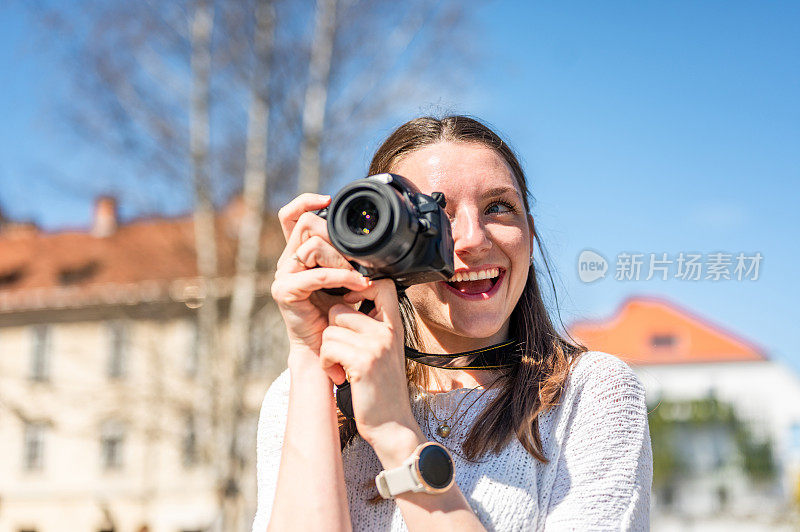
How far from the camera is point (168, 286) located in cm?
1059

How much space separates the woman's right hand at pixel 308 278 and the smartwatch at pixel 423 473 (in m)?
0.26

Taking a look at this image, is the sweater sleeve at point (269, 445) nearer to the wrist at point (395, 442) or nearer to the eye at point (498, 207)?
the wrist at point (395, 442)

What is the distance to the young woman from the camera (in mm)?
1278

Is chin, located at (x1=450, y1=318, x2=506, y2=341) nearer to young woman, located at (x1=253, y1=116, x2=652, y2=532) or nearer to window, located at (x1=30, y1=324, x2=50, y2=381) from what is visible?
young woman, located at (x1=253, y1=116, x2=652, y2=532)

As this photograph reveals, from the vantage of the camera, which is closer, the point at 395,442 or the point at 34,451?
the point at 395,442

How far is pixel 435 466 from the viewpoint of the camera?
124 cm

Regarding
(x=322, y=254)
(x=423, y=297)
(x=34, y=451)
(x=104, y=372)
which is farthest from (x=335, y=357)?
(x=34, y=451)

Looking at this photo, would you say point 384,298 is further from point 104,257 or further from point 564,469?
point 104,257

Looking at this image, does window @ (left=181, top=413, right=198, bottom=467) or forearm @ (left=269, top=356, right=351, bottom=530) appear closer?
forearm @ (left=269, top=356, right=351, bottom=530)

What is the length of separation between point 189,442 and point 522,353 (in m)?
8.89

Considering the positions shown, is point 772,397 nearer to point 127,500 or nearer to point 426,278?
point 127,500

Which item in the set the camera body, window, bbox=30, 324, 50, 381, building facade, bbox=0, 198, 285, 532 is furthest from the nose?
window, bbox=30, 324, 50, 381

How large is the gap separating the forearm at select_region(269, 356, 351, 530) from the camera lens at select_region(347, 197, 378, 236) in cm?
25

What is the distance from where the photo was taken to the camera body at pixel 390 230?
126 centimetres
